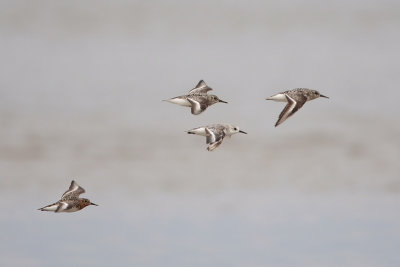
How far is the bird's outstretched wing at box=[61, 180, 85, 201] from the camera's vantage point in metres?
54.0

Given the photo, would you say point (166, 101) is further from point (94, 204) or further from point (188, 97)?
point (94, 204)

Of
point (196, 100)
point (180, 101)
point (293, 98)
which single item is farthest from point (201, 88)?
point (293, 98)

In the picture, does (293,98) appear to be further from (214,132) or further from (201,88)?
(201,88)

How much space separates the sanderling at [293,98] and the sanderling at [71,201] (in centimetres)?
978

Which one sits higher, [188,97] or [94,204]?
[188,97]

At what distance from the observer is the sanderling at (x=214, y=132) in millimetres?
50719

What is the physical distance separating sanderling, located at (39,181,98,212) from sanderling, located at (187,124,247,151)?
6.40 meters

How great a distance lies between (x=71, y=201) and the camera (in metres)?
53.6

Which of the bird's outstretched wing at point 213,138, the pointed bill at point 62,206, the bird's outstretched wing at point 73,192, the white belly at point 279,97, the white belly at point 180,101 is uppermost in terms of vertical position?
Answer: the white belly at point 180,101

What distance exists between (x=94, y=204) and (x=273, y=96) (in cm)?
946

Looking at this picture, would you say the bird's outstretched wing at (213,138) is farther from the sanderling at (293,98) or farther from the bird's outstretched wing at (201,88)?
the bird's outstretched wing at (201,88)

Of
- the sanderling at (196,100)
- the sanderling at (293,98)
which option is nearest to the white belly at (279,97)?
the sanderling at (293,98)

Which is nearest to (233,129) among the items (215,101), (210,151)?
(215,101)

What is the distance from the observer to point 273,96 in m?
52.9
